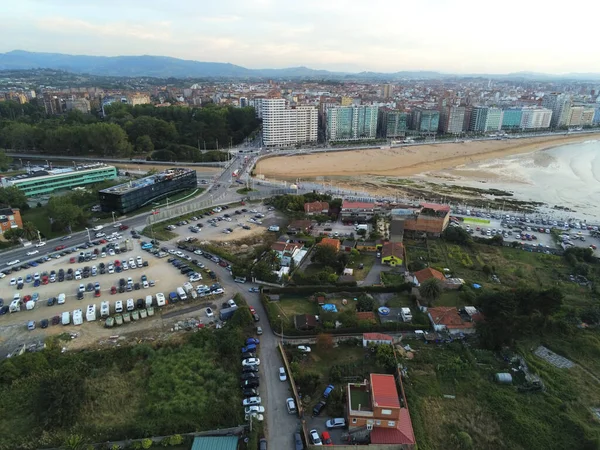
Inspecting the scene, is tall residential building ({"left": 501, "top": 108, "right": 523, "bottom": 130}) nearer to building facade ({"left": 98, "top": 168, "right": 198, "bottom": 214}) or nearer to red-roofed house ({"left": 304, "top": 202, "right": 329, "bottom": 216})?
red-roofed house ({"left": 304, "top": 202, "right": 329, "bottom": 216})

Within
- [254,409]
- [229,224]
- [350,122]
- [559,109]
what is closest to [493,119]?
[559,109]

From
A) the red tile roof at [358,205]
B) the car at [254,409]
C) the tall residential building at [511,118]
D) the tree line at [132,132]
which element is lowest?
the car at [254,409]

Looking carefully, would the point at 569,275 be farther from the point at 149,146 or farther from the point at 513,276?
the point at 149,146

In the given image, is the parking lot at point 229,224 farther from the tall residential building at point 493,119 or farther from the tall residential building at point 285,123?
the tall residential building at point 493,119

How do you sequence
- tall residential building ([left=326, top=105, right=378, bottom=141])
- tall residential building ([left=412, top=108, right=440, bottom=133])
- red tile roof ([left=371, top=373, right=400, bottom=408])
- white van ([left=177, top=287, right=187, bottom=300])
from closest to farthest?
red tile roof ([left=371, top=373, right=400, bottom=408]) → white van ([left=177, top=287, right=187, bottom=300]) → tall residential building ([left=326, top=105, right=378, bottom=141]) → tall residential building ([left=412, top=108, right=440, bottom=133])

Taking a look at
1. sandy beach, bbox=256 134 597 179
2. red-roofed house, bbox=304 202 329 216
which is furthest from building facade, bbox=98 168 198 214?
red-roofed house, bbox=304 202 329 216

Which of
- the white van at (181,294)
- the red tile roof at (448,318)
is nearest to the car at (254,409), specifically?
the white van at (181,294)
